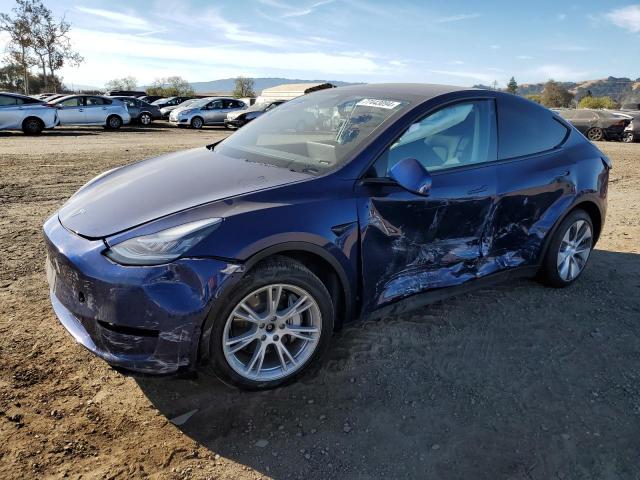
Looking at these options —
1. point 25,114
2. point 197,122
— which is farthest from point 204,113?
point 25,114

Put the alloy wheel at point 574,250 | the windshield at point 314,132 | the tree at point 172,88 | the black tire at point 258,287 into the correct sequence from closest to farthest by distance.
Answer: the black tire at point 258,287, the windshield at point 314,132, the alloy wheel at point 574,250, the tree at point 172,88

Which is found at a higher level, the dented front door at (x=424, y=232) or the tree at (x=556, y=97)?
the tree at (x=556, y=97)

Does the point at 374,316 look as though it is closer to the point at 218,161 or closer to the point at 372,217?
the point at 372,217

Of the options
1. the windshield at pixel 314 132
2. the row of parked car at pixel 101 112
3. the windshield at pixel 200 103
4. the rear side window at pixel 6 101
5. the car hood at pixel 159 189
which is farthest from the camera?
the windshield at pixel 200 103

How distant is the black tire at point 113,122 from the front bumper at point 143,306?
2074cm

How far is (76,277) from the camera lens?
2434 mm

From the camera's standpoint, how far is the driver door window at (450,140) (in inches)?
122

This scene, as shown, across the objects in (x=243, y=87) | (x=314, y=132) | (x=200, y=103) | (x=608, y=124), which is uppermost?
(x=243, y=87)

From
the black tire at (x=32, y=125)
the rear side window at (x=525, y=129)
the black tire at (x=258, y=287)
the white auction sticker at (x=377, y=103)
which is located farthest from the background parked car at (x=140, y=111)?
the black tire at (x=258, y=287)

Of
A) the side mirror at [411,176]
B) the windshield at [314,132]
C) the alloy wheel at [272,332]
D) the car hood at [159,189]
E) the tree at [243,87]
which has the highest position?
the tree at [243,87]

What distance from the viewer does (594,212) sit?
4.33 metres

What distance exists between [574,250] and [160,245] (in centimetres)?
350

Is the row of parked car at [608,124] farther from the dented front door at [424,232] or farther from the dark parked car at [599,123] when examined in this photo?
the dented front door at [424,232]

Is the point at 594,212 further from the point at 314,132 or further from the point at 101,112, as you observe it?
the point at 101,112
